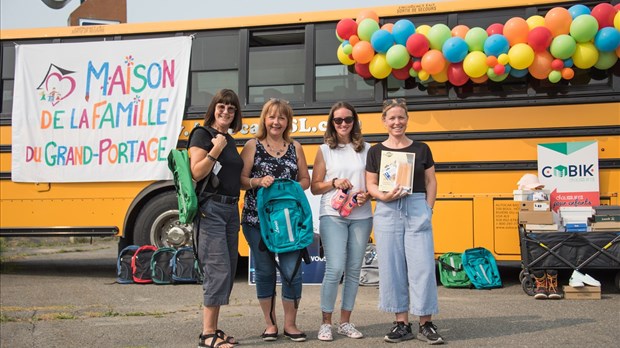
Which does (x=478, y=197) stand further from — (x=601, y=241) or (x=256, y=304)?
(x=256, y=304)

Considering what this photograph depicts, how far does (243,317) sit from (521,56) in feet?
11.6

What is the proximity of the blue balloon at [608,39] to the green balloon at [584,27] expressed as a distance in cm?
7

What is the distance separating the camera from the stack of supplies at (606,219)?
6062 mm

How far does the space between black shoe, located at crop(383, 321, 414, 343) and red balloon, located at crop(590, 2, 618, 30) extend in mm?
3663

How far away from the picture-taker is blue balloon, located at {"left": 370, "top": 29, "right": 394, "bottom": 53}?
259 inches

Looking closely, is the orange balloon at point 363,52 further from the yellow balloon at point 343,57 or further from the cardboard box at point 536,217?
the cardboard box at point 536,217

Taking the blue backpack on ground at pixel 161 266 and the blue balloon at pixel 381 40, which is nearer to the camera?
the blue balloon at pixel 381 40

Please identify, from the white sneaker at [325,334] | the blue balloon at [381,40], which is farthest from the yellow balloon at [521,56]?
the white sneaker at [325,334]

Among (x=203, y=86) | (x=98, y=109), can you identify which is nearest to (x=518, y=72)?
(x=203, y=86)

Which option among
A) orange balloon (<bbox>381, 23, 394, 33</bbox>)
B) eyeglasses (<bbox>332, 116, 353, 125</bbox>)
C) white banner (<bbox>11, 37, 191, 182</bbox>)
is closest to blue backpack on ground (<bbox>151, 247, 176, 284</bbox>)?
white banner (<bbox>11, 37, 191, 182</bbox>)

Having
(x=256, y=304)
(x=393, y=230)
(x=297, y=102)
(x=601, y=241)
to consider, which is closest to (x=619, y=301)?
(x=601, y=241)

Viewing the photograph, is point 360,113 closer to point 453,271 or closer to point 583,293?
point 453,271

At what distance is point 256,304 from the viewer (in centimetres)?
606

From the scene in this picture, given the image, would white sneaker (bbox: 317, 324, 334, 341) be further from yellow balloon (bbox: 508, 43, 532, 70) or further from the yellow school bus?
yellow balloon (bbox: 508, 43, 532, 70)
